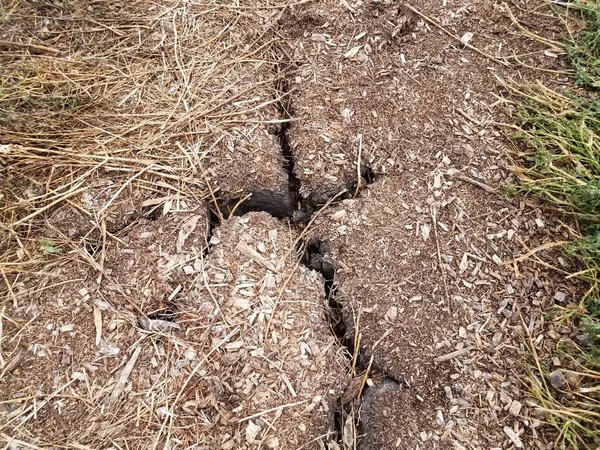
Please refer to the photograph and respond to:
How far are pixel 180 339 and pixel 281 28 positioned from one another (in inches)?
64.2

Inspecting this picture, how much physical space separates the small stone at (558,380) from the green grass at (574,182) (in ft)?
0.05

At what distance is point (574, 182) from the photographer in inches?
83.1

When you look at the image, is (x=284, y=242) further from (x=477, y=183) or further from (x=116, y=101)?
(x=116, y=101)

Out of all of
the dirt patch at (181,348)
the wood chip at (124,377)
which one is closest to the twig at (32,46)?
the dirt patch at (181,348)

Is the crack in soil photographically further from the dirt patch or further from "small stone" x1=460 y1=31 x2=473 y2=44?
"small stone" x1=460 y1=31 x2=473 y2=44

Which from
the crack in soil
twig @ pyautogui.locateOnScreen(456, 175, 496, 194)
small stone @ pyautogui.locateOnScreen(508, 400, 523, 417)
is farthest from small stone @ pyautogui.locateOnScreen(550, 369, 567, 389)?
twig @ pyautogui.locateOnScreen(456, 175, 496, 194)

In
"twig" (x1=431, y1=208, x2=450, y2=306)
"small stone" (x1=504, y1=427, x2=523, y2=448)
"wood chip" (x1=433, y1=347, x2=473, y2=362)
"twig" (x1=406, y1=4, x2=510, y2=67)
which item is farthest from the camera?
"twig" (x1=406, y1=4, x2=510, y2=67)

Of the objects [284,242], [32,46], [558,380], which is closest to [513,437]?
[558,380]

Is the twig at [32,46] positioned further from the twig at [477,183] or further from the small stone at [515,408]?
Result: the small stone at [515,408]

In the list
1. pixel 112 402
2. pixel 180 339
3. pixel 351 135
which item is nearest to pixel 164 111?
pixel 351 135

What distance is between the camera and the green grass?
1.81 meters

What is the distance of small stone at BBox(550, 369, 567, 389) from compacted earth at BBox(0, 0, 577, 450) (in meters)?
0.10

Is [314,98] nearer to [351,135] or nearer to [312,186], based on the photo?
[351,135]

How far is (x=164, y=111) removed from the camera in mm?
2328
